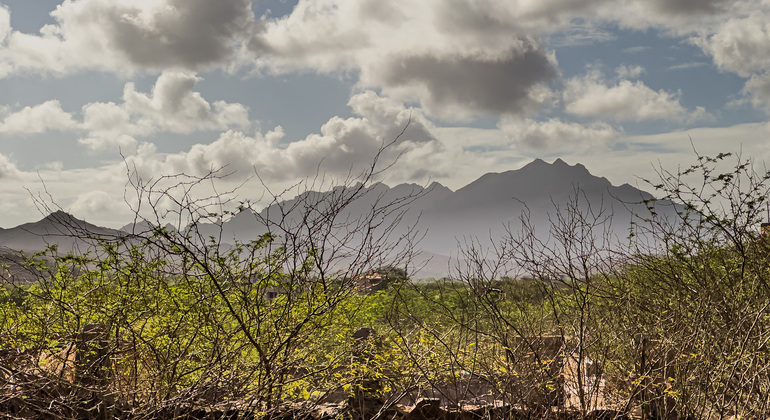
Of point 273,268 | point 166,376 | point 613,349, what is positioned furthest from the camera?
point 613,349

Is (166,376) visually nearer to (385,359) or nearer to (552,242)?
(385,359)

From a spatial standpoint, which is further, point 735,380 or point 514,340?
point 514,340

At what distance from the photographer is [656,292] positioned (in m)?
8.48

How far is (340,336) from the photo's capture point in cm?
899

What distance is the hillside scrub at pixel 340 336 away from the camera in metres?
5.88

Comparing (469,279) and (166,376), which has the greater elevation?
(469,279)

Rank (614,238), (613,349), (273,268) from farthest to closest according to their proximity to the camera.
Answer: (614,238) → (613,349) → (273,268)

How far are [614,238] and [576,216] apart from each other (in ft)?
7.18

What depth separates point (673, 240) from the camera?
8.81 m

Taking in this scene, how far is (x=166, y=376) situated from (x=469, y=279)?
3402 mm

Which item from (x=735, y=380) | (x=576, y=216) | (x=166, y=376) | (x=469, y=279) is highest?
(x=576, y=216)

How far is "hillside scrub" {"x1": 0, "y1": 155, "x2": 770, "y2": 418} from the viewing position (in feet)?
19.3

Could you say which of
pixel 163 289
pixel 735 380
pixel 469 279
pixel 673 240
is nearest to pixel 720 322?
pixel 735 380

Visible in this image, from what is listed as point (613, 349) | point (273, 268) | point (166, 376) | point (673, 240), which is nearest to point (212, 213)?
point (273, 268)
